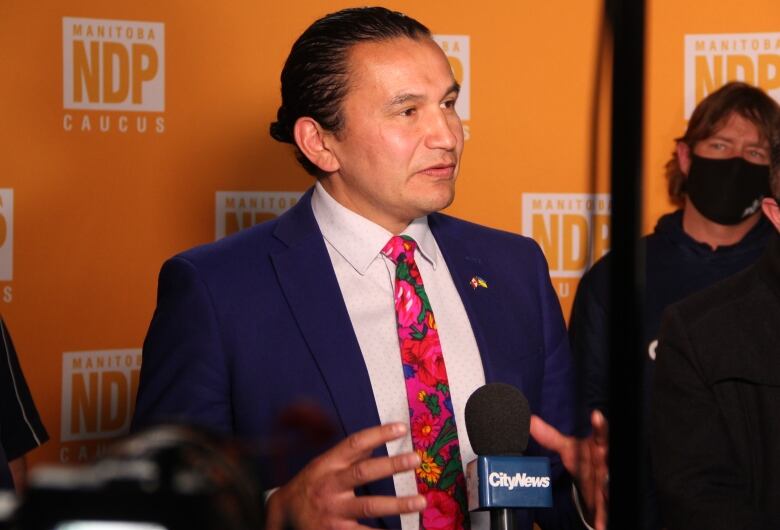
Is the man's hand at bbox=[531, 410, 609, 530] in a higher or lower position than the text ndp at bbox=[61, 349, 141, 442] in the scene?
higher

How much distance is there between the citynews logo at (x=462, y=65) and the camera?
3.03 m

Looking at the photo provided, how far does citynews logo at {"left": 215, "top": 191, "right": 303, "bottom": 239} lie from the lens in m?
2.87

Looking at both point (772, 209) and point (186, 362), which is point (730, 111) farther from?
point (186, 362)

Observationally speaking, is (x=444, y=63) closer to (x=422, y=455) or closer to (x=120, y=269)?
(x=422, y=455)

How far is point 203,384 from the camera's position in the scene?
1.68 m

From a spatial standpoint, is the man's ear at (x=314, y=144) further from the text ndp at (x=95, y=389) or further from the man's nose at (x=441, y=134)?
the text ndp at (x=95, y=389)

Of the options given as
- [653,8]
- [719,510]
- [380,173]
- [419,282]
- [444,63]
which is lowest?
[719,510]

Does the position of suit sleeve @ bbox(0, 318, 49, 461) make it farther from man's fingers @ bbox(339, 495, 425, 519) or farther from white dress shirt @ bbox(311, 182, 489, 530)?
man's fingers @ bbox(339, 495, 425, 519)

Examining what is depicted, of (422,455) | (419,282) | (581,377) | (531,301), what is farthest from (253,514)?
(531,301)

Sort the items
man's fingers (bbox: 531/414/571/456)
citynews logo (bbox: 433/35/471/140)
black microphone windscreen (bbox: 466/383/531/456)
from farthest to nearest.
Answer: citynews logo (bbox: 433/35/471/140), man's fingers (bbox: 531/414/571/456), black microphone windscreen (bbox: 466/383/531/456)

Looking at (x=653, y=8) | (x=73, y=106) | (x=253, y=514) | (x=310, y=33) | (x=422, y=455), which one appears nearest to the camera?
(x=253, y=514)

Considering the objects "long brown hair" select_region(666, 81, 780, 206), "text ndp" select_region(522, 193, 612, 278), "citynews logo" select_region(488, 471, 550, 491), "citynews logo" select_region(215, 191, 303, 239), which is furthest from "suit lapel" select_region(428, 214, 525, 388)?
"long brown hair" select_region(666, 81, 780, 206)

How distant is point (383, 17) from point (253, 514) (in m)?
1.40

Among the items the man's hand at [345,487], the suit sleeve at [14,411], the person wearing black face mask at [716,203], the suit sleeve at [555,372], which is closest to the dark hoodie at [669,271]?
the person wearing black face mask at [716,203]
